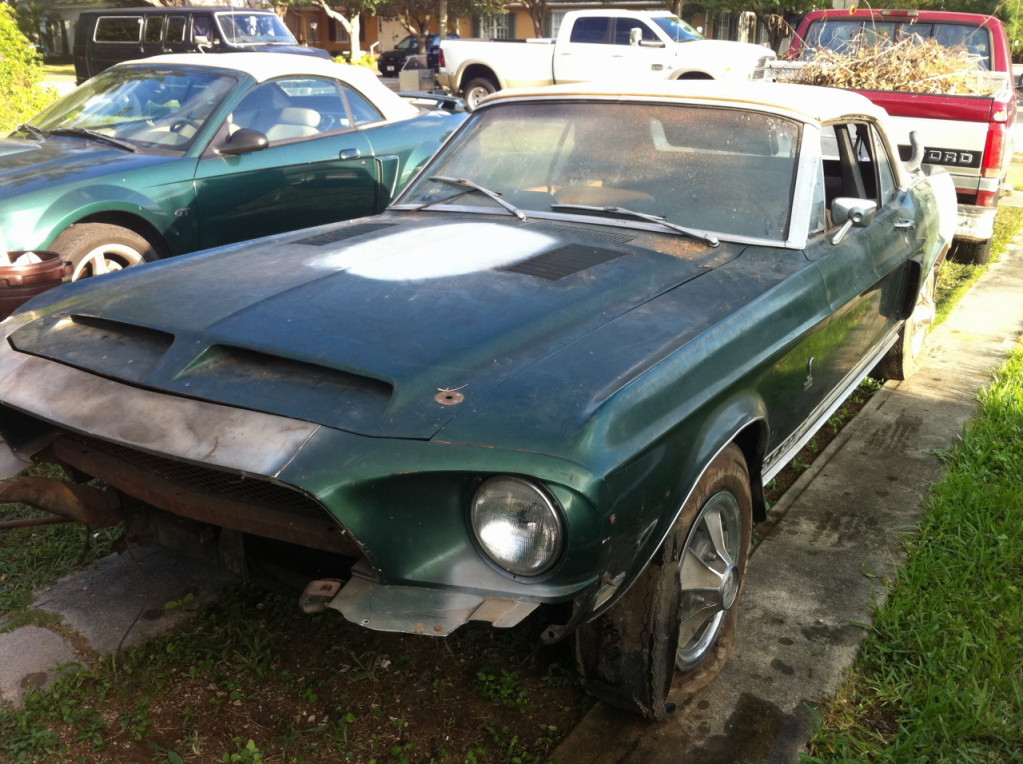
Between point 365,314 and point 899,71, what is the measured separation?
23.3ft

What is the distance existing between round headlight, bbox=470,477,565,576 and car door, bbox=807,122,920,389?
1.70m

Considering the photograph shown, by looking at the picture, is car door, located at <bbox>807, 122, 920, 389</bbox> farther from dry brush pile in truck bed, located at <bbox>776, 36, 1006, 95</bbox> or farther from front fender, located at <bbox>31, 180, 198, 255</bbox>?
dry brush pile in truck bed, located at <bbox>776, 36, 1006, 95</bbox>

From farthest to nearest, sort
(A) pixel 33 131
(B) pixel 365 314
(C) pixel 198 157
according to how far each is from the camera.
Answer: (A) pixel 33 131 → (C) pixel 198 157 → (B) pixel 365 314

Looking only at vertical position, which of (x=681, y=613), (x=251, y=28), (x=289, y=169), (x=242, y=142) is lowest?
(x=681, y=613)

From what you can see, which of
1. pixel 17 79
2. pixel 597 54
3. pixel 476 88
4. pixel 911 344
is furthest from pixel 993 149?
pixel 476 88

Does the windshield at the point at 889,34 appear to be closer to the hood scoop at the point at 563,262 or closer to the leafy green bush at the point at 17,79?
the hood scoop at the point at 563,262

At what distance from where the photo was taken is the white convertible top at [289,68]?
6141 mm

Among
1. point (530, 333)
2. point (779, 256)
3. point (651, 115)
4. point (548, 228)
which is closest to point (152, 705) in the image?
point (530, 333)

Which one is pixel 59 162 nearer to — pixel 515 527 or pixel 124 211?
pixel 124 211

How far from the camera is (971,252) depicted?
804cm

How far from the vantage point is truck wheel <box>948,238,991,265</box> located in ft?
26.1

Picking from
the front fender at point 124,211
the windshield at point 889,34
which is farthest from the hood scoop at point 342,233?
the windshield at point 889,34

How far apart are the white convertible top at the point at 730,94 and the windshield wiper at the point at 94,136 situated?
8.73ft

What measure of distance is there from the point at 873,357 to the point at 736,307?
1.86 metres
